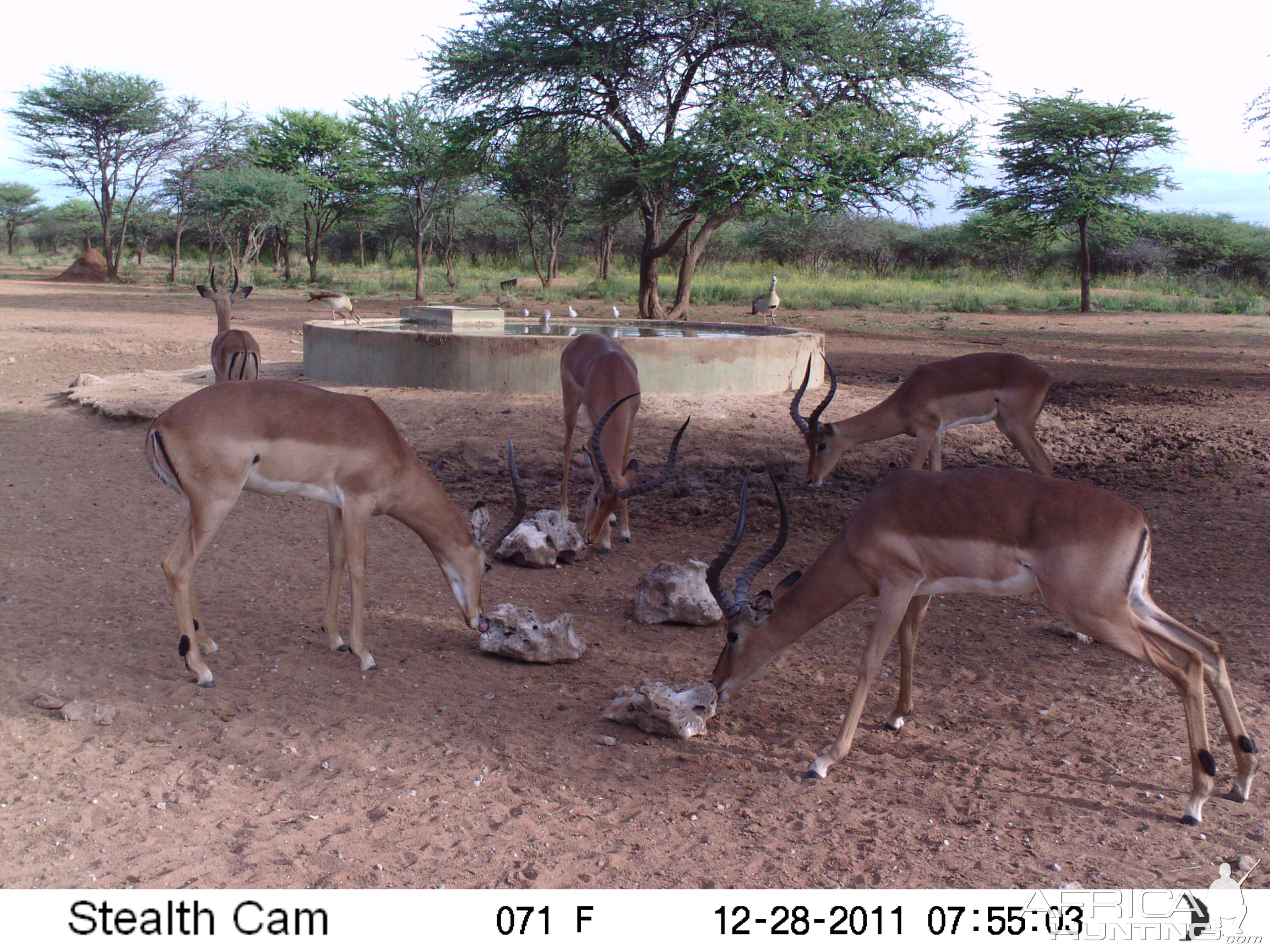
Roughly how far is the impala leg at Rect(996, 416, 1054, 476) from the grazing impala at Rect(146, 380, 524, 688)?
4123 millimetres

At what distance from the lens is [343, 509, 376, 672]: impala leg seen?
170 inches

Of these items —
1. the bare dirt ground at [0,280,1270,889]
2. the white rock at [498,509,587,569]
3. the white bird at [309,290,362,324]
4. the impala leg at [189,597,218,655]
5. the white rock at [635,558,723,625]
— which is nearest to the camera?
the bare dirt ground at [0,280,1270,889]

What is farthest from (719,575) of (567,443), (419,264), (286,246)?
(286,246)

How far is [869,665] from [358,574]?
2167mm

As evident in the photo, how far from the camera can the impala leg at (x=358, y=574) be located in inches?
170

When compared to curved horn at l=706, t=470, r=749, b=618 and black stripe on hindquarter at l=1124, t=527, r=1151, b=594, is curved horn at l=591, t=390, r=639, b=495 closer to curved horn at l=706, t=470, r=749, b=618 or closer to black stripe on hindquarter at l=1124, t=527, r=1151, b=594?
curved horn at l=706, t=470, r=749, b=618

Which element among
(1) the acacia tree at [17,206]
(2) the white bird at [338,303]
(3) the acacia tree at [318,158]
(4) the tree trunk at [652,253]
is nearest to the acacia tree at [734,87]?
(4) the tree trunk at [652,253]

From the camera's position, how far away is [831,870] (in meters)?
2.94

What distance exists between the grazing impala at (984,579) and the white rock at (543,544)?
2240 mm

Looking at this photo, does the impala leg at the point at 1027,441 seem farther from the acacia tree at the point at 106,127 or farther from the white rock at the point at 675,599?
the acacia tree at the point at 106,127

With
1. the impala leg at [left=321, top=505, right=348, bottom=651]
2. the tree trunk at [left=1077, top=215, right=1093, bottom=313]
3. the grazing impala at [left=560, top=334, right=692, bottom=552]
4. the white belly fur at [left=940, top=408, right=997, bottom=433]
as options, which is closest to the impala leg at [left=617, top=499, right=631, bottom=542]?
the grazing impala at [left=560, top=334, right=692, bottom=552]

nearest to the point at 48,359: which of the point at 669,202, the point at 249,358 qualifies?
the point at 249,358

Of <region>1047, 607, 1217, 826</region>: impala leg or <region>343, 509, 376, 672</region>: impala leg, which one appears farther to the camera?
<region>343, 509, 376, 672</region>: impala leg

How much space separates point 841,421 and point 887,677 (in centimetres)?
325
